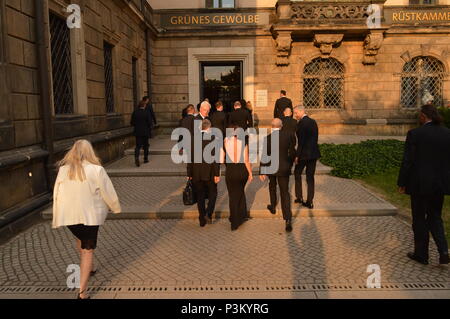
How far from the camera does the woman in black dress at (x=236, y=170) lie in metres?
6.57

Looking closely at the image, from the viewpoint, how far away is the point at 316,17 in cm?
1766

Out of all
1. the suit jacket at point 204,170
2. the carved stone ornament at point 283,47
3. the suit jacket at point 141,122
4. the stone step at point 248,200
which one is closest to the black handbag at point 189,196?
the stone step at point 248,200

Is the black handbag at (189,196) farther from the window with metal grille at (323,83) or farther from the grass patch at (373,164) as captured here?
the window with metal grille at (323,83)

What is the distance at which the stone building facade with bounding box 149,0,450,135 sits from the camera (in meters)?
18.4

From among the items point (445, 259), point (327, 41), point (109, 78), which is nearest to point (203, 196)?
point (445, 259)

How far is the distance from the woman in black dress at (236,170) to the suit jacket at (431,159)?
8.68 ft

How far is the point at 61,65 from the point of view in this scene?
969 centimetres

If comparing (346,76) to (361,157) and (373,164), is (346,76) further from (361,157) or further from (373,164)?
(373,164)

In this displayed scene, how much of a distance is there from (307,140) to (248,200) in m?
1.89

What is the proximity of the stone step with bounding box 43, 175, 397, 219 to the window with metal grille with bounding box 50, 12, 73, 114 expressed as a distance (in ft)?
7.91

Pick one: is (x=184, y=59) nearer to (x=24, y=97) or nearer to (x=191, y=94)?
(x=191, y=94)

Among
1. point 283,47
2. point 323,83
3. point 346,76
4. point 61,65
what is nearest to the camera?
point 61,65

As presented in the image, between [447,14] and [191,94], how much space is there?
1317 cm
